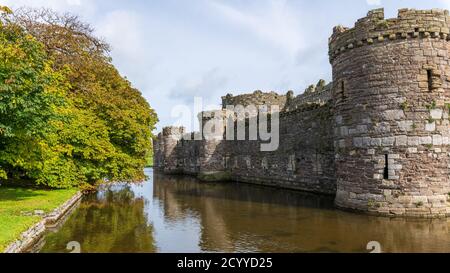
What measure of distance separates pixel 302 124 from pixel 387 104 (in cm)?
968

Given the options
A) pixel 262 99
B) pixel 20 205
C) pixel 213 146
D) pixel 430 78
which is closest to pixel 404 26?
pixel 430 78

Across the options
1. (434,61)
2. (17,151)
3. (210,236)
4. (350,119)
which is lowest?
(210,236)

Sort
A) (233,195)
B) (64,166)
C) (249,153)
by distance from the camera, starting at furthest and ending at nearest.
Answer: (249,153) < (233,195) < (64,166)

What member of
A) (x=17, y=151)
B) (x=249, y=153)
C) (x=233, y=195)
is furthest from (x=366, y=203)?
(x=249, y=153)

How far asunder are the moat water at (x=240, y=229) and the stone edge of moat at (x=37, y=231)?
1.07 feet

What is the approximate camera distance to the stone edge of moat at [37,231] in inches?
385

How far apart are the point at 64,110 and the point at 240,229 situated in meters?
10.6

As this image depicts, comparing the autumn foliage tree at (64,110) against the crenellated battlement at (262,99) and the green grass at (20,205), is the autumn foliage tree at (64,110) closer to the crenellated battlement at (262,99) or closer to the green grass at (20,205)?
the green grass at (20,205)

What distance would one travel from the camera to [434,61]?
14.6 metres

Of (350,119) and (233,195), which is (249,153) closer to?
(233,195)

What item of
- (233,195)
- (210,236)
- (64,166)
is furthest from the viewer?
(233,195)

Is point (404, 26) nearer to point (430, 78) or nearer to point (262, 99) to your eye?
point (430, 78)

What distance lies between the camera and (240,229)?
42.7 feet

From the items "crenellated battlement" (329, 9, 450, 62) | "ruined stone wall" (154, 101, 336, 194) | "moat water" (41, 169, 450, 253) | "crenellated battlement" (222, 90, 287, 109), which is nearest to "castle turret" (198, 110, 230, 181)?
"ruined stone wall" (154, 101, 336, 194)
